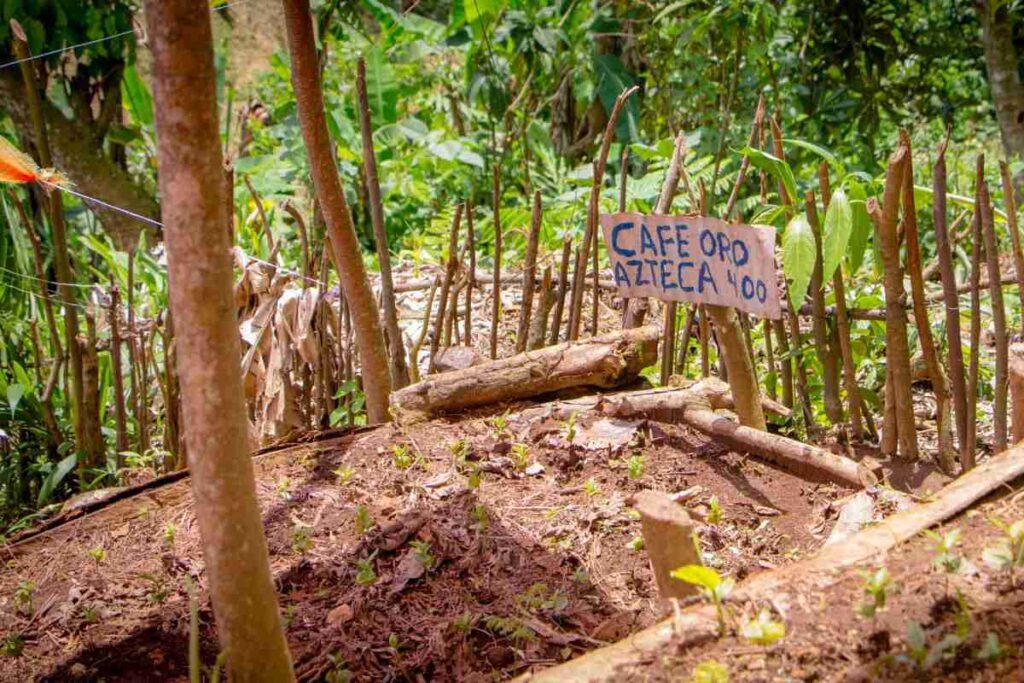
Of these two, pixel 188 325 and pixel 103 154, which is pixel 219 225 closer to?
pixel 188 325

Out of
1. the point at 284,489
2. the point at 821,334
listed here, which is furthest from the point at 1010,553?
the point at 284,489

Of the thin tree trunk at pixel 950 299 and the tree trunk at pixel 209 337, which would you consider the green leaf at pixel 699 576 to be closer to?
the tree trunk at pixel 209 337

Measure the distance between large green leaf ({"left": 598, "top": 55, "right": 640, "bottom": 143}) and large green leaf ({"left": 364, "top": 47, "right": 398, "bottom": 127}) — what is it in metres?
1.41

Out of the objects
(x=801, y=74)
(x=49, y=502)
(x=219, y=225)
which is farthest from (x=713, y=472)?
(x=801, y=74)

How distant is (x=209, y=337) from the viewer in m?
1.45

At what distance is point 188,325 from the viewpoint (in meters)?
1.45

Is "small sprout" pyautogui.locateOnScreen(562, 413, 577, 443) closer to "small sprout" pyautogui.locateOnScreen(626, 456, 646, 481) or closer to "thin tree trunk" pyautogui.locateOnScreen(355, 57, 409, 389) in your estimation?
"small sprout" pyautogui.locateOnScreen(626, 456, 646, 481)

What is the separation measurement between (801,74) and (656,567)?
5.13m

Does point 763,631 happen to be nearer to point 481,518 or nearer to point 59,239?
point 481,518

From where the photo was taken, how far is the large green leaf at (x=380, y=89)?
646cm

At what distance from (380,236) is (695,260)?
3.62 ft

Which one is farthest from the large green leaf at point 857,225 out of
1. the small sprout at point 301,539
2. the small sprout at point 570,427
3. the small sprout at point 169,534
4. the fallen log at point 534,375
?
the small sprout at point 169,534

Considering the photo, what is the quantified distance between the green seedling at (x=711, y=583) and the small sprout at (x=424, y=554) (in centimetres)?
79

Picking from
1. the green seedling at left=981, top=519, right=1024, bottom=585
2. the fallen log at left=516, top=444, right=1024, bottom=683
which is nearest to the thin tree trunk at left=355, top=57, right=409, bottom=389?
the fallen log at left=516, top=444, right=1024, bottom=683
